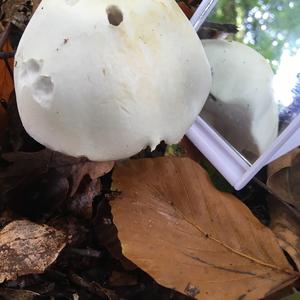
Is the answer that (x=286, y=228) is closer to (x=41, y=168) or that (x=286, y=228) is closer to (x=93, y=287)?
(x=93, y=287)

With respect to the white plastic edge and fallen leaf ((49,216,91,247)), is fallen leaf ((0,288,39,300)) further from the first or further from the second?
the white plastic edge

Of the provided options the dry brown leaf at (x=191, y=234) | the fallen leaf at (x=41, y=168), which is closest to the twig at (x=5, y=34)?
the fallen leaf at (x=41, y=168)

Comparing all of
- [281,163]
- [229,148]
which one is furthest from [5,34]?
[281,163]

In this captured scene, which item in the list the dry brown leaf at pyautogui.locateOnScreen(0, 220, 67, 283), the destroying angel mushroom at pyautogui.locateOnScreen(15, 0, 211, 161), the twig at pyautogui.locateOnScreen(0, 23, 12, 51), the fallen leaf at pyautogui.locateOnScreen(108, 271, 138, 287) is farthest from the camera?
the twig at pyautogui.locateOnScreen(0, 23, 12, 51)

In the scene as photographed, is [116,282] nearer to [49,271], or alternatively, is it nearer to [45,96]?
[49,271]

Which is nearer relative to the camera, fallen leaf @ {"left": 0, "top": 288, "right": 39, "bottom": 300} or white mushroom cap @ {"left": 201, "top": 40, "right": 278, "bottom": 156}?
fallen leaf @ {"left": 0, "top": 288, "right": 39, "bottom": 300}

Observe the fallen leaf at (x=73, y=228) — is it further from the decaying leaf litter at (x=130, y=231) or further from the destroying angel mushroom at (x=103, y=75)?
the destroying angel mushroom at (x=103, y=75)

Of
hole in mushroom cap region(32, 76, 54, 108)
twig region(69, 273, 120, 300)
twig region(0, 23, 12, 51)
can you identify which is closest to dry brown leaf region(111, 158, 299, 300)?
twig region(69, 273, 120, 300)
